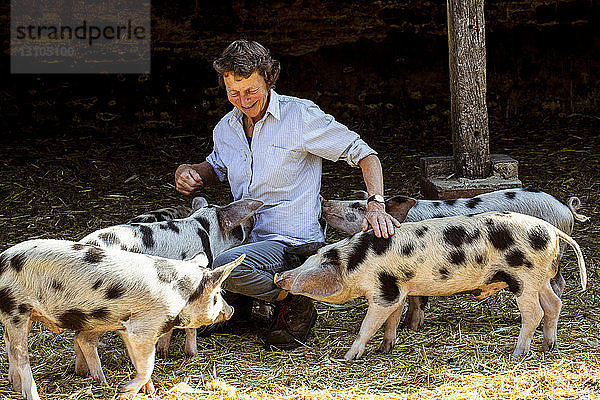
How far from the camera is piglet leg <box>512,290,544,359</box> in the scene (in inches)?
153

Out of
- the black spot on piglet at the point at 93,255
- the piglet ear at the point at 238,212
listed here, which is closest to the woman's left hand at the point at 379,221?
the piglet ear at the point at 238,212

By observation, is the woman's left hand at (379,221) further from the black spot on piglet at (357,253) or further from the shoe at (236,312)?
the shoe at (236,312)

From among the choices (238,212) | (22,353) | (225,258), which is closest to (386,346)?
(225,258)

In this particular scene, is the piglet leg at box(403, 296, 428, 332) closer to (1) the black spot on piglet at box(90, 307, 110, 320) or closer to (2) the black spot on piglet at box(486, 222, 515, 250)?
(2) the black spot on piglet at box(486, 222, 515, 250)

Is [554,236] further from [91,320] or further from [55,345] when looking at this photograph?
[55,345]

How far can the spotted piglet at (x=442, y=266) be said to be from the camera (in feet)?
12.6

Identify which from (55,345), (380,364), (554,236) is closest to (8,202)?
(55,345)

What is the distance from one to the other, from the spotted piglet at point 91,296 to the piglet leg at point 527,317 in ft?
4.84

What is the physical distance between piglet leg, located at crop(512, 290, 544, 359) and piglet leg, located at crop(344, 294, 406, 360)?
1.96ft

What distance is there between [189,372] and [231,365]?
8.7 inches

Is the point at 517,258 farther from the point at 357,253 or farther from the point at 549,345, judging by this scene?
the point at 357,253

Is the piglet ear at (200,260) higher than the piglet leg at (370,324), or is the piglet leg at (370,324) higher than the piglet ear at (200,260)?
the piglet ear at (200,260)

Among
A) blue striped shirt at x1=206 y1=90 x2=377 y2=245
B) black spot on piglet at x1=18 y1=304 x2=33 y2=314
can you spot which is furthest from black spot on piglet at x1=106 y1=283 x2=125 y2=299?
blue striped shirt at x1=206 y1=90 x2=377 y2=245

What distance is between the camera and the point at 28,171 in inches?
319
